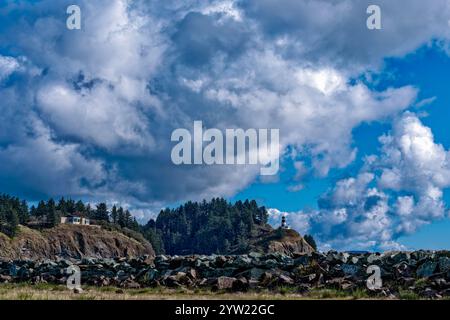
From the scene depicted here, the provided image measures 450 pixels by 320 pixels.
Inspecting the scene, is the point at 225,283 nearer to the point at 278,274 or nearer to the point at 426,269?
the point at 278,274

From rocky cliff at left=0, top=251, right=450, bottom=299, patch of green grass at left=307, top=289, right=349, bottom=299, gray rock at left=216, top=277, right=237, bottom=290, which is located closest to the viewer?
patch of green grass at left=307, top=289, right=349, bottom=299

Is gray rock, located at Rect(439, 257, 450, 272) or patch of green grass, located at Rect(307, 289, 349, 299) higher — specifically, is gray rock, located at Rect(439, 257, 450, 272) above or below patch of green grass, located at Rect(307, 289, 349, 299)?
above

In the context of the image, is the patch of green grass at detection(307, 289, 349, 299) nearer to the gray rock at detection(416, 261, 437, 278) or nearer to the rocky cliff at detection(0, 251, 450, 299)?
the rocky cliff at detection(0, 251, 450, 299)

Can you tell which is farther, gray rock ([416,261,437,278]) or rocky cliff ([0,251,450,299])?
gray rock ([416,261,437,278])

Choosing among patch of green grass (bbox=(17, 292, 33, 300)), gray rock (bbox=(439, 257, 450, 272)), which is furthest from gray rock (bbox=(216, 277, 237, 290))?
gray rock (bbox=(439, 257, 450, 272))

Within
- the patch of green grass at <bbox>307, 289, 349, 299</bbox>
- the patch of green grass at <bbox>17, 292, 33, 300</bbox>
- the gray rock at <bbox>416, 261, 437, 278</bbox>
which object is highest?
the gray rock at <bbox>416, 261, 437, 278</bbox>

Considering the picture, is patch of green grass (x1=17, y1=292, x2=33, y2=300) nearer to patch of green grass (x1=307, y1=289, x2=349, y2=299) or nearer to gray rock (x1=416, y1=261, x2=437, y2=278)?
patch of green grass (x1=307, y1=289, x2=349, y2=299)

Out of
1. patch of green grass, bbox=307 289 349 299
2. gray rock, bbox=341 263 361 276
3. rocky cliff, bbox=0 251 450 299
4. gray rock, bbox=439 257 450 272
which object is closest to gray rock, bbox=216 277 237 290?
rocky cliff, bbox=0 251 450 299

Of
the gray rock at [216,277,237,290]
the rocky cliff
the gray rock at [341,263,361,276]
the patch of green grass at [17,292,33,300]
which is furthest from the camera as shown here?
the gray rock at [341,263,361,276]

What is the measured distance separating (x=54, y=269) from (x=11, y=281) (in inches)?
136

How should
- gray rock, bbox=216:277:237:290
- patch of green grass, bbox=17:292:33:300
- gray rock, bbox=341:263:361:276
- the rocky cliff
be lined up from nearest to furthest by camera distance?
patch of green grass, bbox=17:292:33:300
the rocky cliff
gray rock, bbox=216:277:237:290
gray rock, bbox=341:263:361:276

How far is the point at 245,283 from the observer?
34.0 meters
